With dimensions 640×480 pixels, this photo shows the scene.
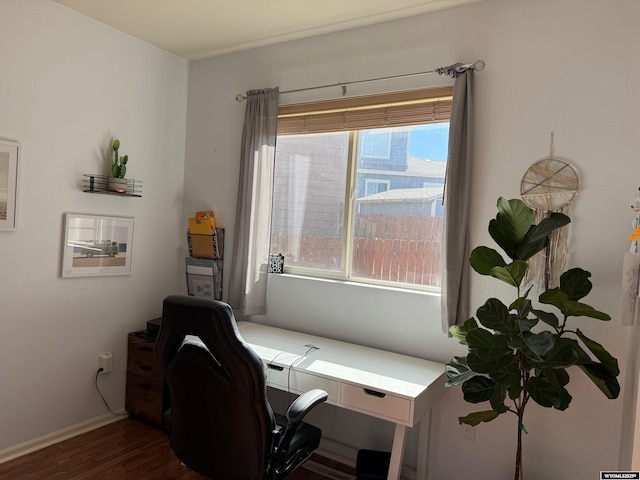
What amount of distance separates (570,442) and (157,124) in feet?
10.6

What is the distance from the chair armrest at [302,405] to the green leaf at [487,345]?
0.68 m

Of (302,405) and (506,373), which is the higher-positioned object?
(506,373)

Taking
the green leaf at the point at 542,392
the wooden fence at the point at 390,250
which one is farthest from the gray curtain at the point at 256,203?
the green leaf at the point at 542,392

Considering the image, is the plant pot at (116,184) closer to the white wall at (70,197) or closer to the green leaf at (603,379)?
the white wall at (70,197)

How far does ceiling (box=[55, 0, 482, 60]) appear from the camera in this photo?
2.55 m

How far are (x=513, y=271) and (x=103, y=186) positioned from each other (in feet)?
8.22

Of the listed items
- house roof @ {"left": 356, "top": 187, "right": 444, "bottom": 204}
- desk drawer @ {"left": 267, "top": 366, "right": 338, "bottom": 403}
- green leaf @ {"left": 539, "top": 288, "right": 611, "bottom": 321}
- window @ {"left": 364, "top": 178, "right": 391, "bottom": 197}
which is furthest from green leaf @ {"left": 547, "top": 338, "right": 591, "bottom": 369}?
window @ {"left": 364, "top": 178, "right": 391, "bottom": 197}

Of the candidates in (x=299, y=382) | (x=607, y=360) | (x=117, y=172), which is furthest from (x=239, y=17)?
(x=607, y=360)

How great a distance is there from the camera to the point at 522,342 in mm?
1734

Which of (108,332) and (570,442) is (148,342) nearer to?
(108,332)

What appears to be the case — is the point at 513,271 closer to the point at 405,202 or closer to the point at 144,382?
the point at 405,202

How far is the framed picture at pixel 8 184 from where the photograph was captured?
8.19ft

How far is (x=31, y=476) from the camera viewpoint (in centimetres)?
245

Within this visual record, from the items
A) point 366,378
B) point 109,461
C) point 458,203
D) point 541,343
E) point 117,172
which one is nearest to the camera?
point 541,343
